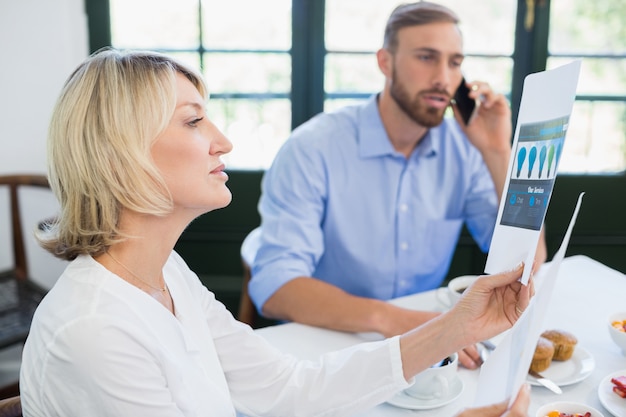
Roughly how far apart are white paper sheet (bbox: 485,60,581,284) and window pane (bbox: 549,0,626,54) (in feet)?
7.27

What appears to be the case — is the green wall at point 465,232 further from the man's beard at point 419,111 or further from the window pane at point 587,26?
the man's beard at point 419,111

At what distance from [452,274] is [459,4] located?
127 cm

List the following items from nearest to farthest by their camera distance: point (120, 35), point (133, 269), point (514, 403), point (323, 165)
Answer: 1. point (514, 403)
2. point (133, 269)
3. point (323, 165)
4. point (120, 35)

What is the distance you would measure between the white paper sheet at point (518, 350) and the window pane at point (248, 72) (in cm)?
223

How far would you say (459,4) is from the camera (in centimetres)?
285

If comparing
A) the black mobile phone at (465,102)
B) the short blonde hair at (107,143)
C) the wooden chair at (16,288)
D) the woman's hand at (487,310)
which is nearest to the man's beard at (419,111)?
the black mobile phone at (465,102)

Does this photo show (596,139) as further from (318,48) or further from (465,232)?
(318,48)

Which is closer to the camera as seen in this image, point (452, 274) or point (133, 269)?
point (133, 269)

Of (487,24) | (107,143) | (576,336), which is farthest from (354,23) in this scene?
(107,143)

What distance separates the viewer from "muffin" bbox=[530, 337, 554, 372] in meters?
1.13

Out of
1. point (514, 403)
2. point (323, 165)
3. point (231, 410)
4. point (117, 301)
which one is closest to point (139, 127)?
point (117, 301)

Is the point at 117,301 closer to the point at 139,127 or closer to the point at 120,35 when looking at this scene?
the point at 139,127

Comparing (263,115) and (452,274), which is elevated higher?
(263,115)

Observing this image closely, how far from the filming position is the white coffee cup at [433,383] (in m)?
1.06
